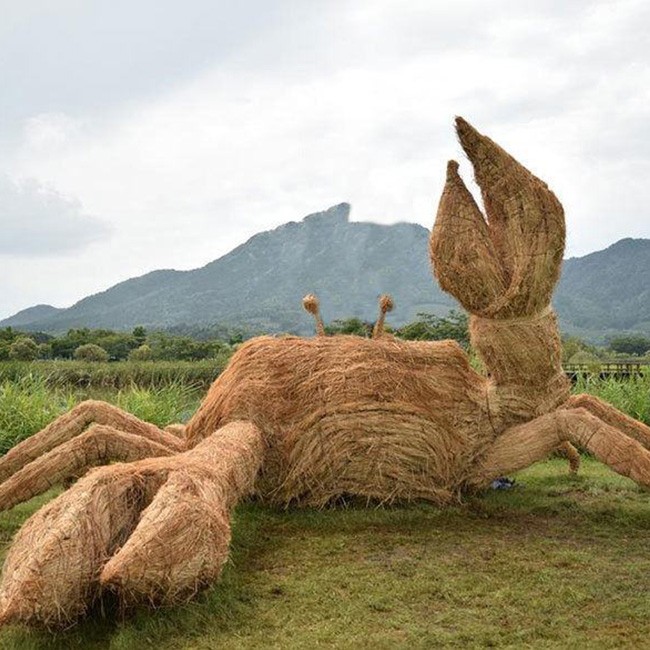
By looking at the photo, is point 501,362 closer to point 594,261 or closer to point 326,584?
point 326,584

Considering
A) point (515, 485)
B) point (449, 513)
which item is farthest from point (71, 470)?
point (515, 485)

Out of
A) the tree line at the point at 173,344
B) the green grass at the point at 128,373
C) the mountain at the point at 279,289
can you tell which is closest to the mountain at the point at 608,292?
the mountain at the point at 279,289

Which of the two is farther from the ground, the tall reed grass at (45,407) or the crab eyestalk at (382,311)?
the crab eyestalk at (382,311)

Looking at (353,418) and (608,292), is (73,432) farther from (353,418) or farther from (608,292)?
(608,292)

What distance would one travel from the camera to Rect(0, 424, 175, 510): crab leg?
12.4ft

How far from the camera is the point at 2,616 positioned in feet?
7.71

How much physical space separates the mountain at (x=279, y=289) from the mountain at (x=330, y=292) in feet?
0.69

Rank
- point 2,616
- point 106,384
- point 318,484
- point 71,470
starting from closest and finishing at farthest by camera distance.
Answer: point 2,616 → point 71,470 → point 318,484 → point 106,384

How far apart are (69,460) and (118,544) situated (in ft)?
3.89

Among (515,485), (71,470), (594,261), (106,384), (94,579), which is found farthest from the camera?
(594,261)

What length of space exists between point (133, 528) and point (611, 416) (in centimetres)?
271

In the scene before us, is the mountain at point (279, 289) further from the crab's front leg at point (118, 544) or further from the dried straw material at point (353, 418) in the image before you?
the crab's front leg at point (118, 544)

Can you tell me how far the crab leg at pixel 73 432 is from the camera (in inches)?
165

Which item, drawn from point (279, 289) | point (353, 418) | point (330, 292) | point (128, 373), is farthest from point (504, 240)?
point (279, 289)
